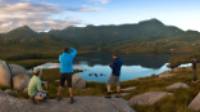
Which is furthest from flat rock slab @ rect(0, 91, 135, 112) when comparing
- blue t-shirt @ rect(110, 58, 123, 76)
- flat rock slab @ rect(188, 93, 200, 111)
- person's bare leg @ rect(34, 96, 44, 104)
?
flat rock slab @ rect(188, 93, 200, 111)

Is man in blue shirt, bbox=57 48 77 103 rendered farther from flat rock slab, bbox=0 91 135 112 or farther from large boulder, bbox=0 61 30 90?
large boulder, bbox=0 61 30 90

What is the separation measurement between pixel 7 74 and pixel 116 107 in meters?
21.1

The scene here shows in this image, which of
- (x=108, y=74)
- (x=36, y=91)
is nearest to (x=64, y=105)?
(x=36, y=91)

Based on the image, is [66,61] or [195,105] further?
[195,105]

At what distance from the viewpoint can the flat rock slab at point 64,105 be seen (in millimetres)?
14909

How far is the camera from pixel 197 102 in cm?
1933

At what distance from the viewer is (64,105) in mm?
15742

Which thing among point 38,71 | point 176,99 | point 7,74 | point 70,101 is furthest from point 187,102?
point 7,74

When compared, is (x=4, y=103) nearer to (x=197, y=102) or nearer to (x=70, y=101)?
(x=70, y=101)

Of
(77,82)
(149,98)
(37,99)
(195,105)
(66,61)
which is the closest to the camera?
(37,99)

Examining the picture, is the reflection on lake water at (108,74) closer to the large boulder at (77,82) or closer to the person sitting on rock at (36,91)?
the large boulder at (77,82)

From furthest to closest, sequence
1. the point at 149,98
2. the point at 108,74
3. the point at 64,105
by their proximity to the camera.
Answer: the point at 108,74
the point at 149,98
the point at 64,105

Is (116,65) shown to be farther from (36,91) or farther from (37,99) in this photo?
(37,99)

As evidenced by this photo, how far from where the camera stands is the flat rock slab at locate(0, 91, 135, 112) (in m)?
14.9
